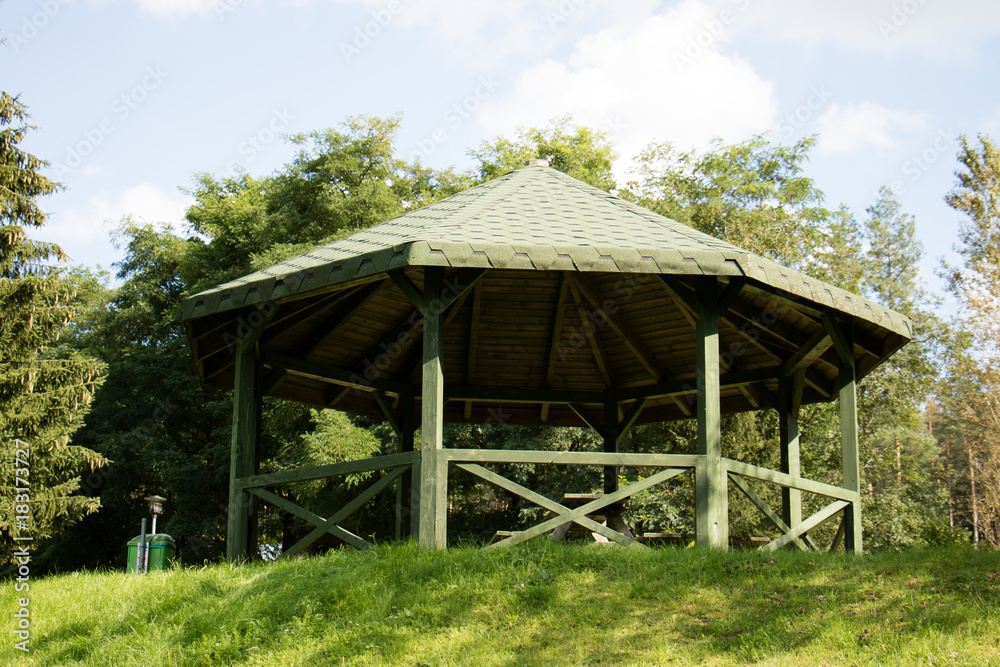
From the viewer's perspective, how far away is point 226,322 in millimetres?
9875

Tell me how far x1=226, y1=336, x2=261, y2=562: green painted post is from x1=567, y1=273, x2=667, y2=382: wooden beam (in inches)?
177

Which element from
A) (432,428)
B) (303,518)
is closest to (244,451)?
(303,518)

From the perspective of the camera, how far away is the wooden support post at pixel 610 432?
13211 mm

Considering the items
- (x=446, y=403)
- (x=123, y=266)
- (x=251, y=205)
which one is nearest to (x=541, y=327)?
(x=446, y=403)

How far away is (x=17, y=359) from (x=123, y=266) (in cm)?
1790

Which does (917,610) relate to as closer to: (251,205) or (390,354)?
(390,354)

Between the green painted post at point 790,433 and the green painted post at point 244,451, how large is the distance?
260 inches

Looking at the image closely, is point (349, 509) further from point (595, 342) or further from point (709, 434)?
point (595, 342)

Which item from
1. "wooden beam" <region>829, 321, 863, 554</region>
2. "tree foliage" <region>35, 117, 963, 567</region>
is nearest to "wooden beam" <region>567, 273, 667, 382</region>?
"wooden beam" <region>829, 321, 863, 554</region>

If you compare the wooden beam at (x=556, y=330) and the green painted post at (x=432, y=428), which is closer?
the green painted post at (x=432, y=428)

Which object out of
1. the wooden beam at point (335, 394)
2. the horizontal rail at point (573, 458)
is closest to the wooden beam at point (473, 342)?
the wooden beam at point (335, 394)

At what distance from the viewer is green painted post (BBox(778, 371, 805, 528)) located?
1122 cm

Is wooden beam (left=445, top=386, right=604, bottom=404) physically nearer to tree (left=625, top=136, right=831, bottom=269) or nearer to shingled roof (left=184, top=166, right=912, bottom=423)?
shingled roof (left=184, top=166, right=912, bottom=423)

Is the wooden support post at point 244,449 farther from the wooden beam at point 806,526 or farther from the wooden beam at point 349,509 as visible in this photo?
the wooden beam at point 806,526
